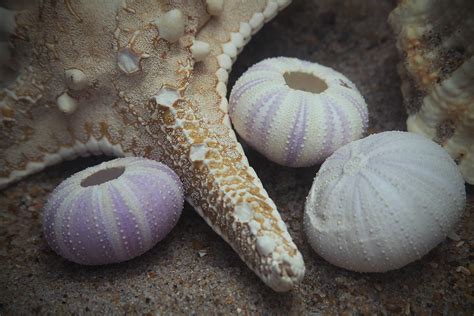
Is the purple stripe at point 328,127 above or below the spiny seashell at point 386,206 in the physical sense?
above

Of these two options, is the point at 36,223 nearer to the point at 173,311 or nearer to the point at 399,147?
the point at 173,311

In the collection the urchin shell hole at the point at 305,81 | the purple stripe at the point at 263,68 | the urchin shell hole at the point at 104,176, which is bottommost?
the urchin shell hole at the point at 305,81

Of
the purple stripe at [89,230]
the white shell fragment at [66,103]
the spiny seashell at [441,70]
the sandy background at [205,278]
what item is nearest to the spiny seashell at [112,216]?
the purple stripe at [89,230]

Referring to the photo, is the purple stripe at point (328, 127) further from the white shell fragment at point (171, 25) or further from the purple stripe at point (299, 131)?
the white shell fragment at point (171, 25)

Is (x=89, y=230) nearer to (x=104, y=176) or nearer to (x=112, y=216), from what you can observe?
(x=112, y=216)

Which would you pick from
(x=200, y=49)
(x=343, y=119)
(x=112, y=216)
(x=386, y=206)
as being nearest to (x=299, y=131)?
(x=343, y=119)

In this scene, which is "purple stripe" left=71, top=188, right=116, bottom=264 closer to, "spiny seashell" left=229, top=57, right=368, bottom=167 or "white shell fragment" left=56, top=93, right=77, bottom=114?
"white shell fragment" left=56, top=93, right=77, bottom=114
